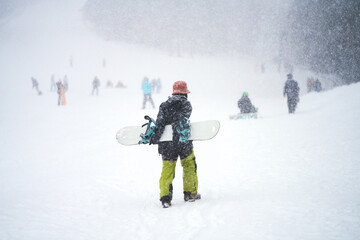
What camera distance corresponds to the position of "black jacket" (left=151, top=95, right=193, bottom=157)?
10.6 feet

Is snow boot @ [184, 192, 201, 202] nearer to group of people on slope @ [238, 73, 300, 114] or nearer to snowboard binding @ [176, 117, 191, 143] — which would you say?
snowboard binding @ [176, 117, 191, 143]

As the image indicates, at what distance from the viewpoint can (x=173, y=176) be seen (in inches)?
131

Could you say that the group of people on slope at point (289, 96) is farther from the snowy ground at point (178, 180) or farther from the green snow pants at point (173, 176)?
the green snow pants at point (173, 176)

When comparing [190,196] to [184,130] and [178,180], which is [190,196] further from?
[178,180]

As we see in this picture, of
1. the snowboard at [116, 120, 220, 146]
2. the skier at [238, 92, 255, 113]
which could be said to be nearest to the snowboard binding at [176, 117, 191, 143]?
the snowboard at [116, 120, 220, 146]

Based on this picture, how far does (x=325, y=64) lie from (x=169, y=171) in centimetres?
2464

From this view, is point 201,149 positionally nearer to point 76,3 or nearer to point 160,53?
point 160,53

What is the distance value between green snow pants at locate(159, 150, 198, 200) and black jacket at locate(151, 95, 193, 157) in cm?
15

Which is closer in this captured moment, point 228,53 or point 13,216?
point 13,216

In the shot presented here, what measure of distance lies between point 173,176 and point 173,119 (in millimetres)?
799

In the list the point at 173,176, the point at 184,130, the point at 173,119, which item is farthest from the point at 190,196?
the point at 173,119

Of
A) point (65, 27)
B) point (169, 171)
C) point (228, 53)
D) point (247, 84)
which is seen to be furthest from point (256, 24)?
point (169, 171)

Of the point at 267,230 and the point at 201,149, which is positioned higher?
the point at 201,149

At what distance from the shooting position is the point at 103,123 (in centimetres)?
1145
